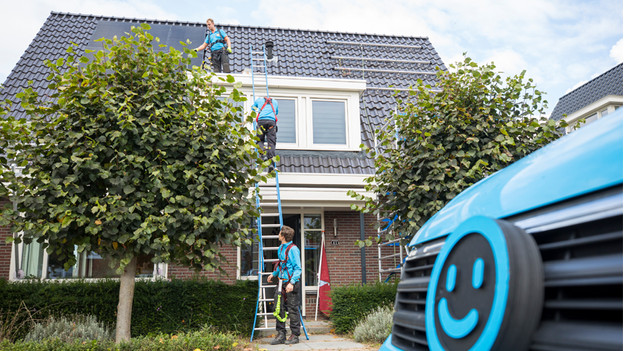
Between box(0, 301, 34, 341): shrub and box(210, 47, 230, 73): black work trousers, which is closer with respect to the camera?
box(0, 301, 34, 341): shrub

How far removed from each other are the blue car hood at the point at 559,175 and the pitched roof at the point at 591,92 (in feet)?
67.4

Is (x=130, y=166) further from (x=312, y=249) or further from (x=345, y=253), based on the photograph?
(x=345, y=253)

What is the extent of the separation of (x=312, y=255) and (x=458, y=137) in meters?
6.08

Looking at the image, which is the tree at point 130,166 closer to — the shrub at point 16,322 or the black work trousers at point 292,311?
the black work trousers at point 292,311

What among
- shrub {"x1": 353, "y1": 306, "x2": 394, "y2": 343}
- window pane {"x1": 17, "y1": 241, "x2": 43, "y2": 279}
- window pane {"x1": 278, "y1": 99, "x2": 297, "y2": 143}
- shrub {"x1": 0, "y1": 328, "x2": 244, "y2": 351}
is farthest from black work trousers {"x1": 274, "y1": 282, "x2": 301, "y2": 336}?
window pane {"x1": 17, "y1": 241, "x2": 43, "y2": 279}

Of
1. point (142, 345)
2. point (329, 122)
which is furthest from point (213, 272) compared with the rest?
point (142, 345)

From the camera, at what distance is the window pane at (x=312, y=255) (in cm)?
1267

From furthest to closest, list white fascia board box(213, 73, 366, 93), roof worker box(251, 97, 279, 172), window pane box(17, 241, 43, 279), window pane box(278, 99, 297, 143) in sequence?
1. window pane box(278, 99, 297, 143)
2. white fascia board box(213, 73, 366, 93)
3. window pane box(17, 241, 43, 279)
4. roof worker box(251, 97, 279, 172)

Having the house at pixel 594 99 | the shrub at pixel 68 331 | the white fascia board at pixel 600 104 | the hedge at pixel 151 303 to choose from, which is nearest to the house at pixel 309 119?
the hedge at pixel 151 303

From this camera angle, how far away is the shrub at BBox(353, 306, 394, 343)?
852 centimetres

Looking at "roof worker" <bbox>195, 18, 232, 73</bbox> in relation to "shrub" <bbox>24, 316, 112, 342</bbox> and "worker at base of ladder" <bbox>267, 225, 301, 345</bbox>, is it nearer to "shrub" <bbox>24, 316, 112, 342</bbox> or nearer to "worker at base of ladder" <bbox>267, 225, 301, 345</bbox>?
"worker at base of ladder" <bbox>267, 225, 301, 345</bbox>

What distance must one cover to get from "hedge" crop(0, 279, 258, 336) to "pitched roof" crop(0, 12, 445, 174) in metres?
4.33

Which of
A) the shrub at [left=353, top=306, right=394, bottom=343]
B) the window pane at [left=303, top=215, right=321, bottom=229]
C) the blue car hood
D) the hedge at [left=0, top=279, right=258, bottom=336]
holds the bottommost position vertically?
the shrub at [left=353, top=306, right=394, bottom=343]

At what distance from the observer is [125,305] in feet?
24.5
